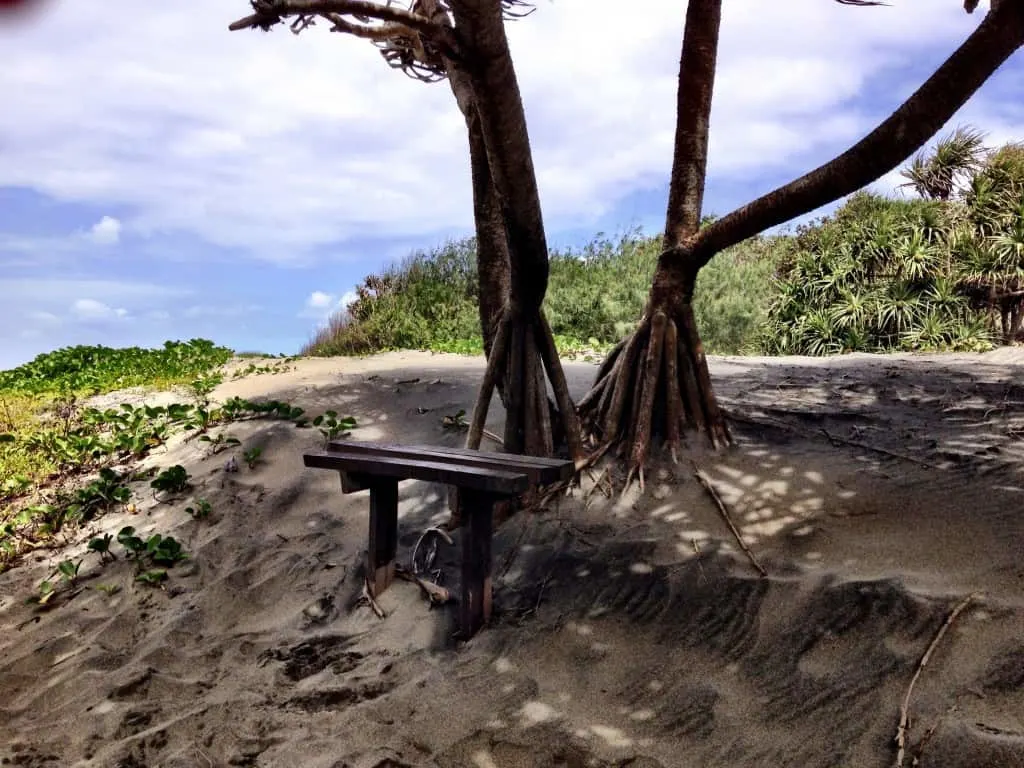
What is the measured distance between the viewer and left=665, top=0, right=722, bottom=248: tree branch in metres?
5.19

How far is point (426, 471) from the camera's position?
146 inches

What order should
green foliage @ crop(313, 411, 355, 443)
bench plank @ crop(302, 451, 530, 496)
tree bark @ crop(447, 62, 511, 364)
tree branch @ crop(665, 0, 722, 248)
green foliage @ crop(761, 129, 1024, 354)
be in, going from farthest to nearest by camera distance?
green foliage @ crop(761, 129, 1024, 354), green foliage @ crop(313, 411, 355, 443), tree bark @ crop(447, 62, 511, 364), tree branch @ crop(665, 0, 722, 248), bench plank @ crop(302, 451, 530, 496)

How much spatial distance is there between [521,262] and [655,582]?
189 centimetres

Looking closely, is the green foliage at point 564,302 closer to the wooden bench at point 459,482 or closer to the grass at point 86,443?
the grass at point 86,443

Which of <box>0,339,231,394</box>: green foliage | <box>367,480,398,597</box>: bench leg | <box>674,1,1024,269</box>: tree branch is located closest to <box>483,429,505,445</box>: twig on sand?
<box>367,480,398,597</box>: bench leg

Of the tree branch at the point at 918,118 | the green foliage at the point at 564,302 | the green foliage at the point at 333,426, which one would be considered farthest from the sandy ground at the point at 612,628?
the green foliage at the point at 564,302

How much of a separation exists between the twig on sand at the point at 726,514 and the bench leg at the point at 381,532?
5.56 feet

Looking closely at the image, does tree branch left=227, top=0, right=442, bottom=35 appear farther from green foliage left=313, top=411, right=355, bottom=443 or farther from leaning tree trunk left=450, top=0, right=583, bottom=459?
green foliage left=313, top=411, right=355, bottom=443

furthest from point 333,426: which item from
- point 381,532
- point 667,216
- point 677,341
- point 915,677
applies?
point 915,677

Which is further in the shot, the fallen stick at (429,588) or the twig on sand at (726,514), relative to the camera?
the fallen stick at (429,588)

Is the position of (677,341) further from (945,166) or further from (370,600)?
(945,166)

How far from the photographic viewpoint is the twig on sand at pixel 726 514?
3.78m

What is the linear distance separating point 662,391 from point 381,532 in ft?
6.29

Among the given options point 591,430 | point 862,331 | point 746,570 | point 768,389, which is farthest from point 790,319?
point 746,570
